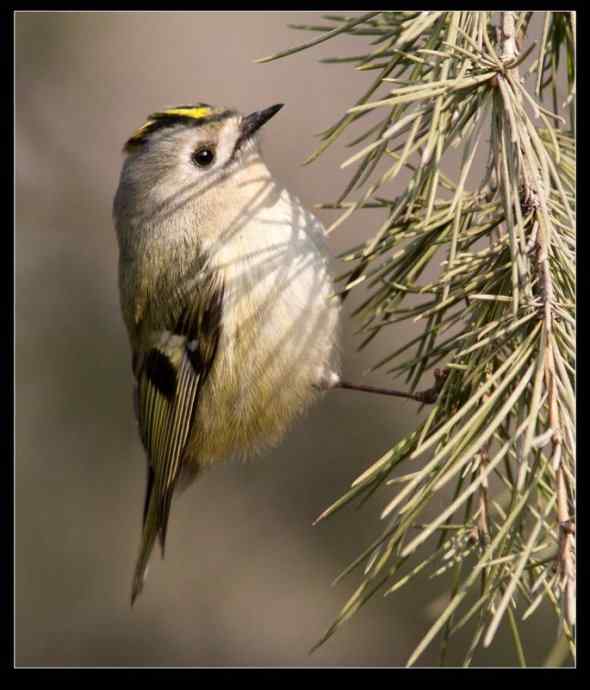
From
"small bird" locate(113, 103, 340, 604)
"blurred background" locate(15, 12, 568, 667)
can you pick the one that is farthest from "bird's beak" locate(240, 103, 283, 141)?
"blurred background" locate(15, 12, 568, 667)

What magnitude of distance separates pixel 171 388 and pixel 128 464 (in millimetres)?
1026

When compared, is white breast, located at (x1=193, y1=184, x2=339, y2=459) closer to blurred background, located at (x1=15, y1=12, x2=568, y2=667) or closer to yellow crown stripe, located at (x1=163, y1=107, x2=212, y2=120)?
yellow crown stripe, located at (x1=163, y1=107, x2=212, y2=120)

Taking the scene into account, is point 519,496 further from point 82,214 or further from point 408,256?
point 82,214

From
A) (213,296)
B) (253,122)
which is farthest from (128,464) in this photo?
(253,122)

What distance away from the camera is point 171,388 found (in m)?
1.63

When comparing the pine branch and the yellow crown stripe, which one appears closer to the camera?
the pine branch

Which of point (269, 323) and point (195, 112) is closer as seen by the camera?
point (269, 323)

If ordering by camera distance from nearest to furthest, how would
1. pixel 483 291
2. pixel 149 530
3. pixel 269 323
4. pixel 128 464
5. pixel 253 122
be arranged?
pixel 483 291 < pixel 269 323 < pixel 253 122 < pixel 149 530 < pixel 128 464

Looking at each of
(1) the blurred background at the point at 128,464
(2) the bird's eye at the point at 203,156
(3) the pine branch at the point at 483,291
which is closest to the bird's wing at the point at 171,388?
(2) the bird's eye at the point at 203,156

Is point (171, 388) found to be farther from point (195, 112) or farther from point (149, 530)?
point (195, 112)

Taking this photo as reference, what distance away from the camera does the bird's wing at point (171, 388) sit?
5.00ft

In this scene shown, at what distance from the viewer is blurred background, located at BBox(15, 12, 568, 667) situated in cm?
237

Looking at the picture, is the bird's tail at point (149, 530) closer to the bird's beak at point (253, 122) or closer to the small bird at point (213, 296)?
the small bird at point (213, 296)

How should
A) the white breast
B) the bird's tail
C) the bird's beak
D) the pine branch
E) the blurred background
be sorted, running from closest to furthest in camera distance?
1. the pine branch
2. the white breast
3. the bird's beak
4. the bird's tail
5. the blurred background
